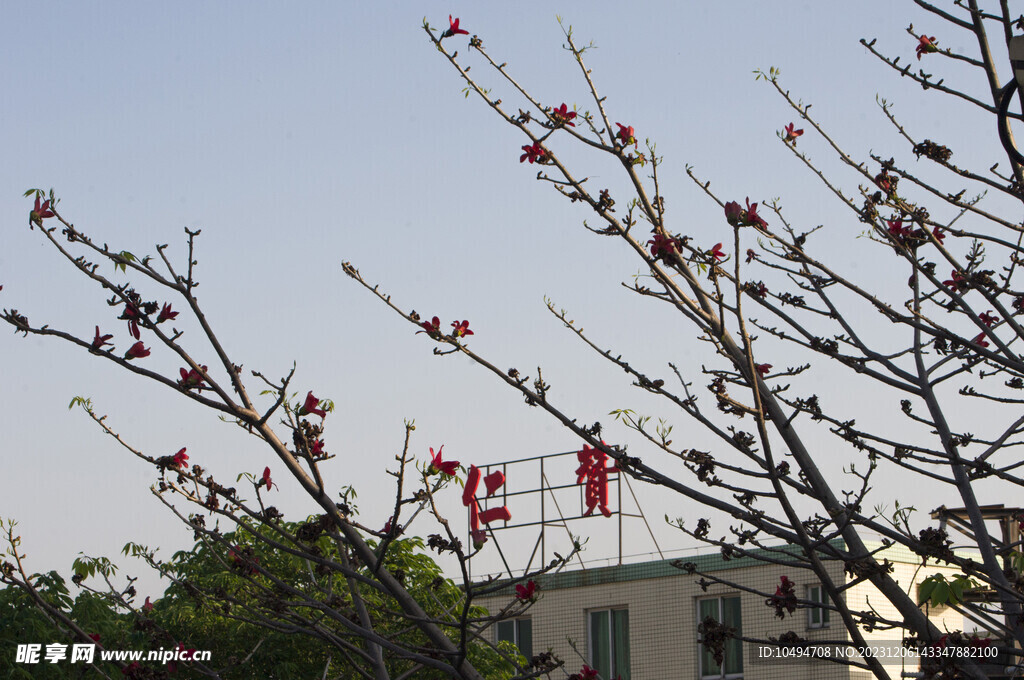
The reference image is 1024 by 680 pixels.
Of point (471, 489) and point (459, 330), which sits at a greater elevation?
point (471, 489)

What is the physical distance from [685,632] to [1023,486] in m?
14.0

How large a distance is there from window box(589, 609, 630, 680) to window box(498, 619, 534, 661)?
3.68 ft

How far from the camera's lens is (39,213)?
3.72 meters

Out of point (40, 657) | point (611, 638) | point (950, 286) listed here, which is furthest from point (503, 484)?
point (950, 286)

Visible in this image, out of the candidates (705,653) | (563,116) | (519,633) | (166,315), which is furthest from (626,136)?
(519,633)

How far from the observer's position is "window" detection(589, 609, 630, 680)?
1827 centimetres

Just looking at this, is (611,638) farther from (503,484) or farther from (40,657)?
(40,657)

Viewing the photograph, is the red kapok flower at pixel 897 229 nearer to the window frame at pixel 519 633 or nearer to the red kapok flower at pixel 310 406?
the red kapok flower at pixel 310 406

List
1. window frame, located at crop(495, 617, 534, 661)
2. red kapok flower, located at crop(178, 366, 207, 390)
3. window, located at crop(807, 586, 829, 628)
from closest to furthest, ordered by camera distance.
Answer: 1. red kapok flower, located at crop(178, 366, 207, 390)
2. window, located at crop(807, 586, 829, 628)
3. window frame, located at crop(495, 617, 534, 661)

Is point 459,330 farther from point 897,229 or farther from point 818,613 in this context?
point 818,613

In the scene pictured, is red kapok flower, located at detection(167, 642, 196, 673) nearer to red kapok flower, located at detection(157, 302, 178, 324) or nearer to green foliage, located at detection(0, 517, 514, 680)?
red kapok flower, located at detection(157, 302, 178, 324)

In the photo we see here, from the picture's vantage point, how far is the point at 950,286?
470 cm

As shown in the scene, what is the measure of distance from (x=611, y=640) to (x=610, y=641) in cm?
4

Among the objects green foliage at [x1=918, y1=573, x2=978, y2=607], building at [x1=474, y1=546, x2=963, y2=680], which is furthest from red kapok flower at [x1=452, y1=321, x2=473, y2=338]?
building at [x1=474, y1=546, x2=963, y2=680]
